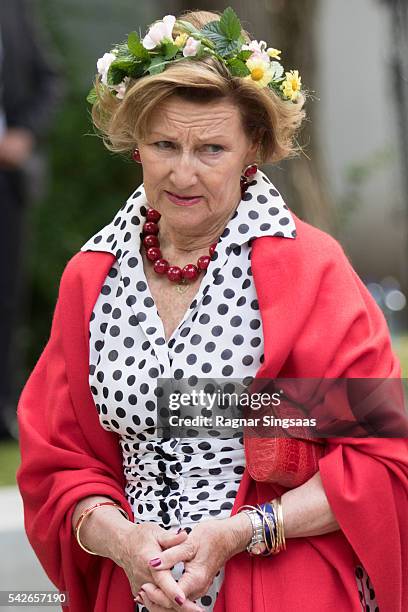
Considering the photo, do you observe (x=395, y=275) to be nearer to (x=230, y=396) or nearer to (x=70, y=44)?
(x=70, y=44)

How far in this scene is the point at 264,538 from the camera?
2.45m

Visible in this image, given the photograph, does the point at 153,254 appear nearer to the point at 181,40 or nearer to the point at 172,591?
the point at 181,40

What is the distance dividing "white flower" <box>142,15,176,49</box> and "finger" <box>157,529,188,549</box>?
1.07m

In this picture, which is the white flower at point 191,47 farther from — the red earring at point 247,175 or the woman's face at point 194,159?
the red earring at point 247,175

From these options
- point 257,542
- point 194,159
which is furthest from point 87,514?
point 194,159

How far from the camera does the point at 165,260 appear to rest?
2703mm

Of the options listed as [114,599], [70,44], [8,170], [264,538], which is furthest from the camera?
[70,44]

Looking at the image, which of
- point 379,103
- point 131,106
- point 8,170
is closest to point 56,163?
point 379,103

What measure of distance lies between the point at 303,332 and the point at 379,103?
35.7 feet

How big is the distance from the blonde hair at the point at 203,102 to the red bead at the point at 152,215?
0.52ft

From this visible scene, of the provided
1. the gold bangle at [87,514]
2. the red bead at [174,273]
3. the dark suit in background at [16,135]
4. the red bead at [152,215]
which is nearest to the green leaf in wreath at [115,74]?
the red bead at [152,215]

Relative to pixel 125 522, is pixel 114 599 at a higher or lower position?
lower

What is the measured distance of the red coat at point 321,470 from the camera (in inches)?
96.4
